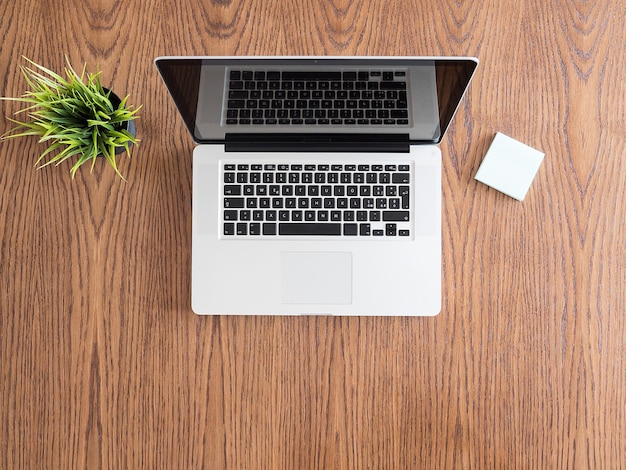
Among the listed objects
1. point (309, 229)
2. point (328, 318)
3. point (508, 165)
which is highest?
point (508, 165)

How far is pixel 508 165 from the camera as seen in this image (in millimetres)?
837

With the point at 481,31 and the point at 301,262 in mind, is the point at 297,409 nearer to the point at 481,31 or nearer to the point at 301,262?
the point at 301,262

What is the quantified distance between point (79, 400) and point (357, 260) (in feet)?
1.72

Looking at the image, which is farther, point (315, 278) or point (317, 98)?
point (315, 278)

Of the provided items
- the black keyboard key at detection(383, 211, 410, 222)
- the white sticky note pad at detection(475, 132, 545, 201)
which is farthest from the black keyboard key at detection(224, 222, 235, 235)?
the white sticky note pad at detection(475, 132, 545, 201)

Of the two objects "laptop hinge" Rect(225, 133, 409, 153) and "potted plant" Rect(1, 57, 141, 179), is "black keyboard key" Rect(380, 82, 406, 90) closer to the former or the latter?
"laptop hinge" Rect(225, 133, 409, 153)

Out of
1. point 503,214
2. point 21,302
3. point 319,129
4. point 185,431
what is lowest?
point 185,431

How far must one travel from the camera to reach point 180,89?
693mm

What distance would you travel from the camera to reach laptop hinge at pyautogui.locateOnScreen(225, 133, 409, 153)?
0.80 meters

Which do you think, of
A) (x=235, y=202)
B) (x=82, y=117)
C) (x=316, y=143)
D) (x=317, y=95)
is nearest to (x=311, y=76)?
(x=317, y=95)

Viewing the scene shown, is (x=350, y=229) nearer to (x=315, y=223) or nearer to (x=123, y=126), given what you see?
(x=315, y=223)

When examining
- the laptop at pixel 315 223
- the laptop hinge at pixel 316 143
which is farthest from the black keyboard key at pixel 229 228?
the laptop hinge at pixel 316 143

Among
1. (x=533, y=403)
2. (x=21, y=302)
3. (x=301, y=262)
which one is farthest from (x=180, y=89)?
(x=533, y=403)

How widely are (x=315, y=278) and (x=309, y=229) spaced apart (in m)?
0.08
